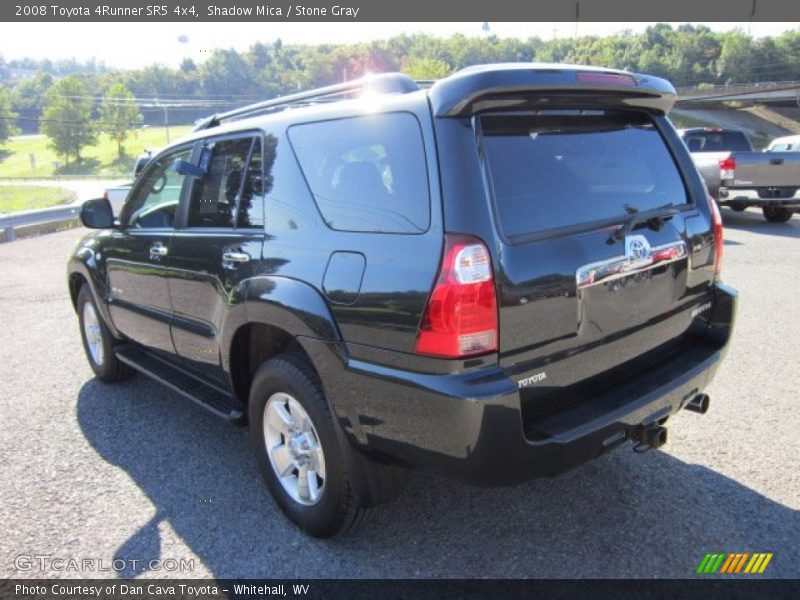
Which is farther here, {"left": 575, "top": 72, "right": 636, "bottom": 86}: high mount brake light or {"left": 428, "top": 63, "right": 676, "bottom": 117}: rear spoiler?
Answer: {"left": 575, "top": 72, "right": 636, "bottom": 86}: high mount brake light

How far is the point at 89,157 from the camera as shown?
367ft

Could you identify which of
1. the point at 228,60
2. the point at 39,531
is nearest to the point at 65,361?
the point at 39,531

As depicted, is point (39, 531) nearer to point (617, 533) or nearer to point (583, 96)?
point (617, 533)

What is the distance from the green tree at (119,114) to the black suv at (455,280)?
114 meters

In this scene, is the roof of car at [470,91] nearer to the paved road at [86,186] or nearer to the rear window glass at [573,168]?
the rear window glass at [573,168]

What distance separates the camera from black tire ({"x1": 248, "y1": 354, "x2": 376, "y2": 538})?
2.57m

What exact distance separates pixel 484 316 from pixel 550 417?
1.81 feet

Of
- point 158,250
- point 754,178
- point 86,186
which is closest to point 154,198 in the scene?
point 158,250

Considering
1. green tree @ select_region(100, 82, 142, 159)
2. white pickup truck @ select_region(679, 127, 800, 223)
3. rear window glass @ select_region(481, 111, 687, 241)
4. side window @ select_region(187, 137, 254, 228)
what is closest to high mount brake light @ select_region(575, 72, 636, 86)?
rear window glass @ select_region(481, 111, 687, 241)

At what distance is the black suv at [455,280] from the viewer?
2.21m

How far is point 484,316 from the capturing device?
2.19 meters

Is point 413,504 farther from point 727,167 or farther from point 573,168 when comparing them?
point 727,167

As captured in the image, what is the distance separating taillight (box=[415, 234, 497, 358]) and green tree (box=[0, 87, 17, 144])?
121m

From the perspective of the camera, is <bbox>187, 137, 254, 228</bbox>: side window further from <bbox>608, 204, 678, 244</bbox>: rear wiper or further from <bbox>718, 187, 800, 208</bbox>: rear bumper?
<bbox>718, 187, 800, 208</bbox>: rear bumper
